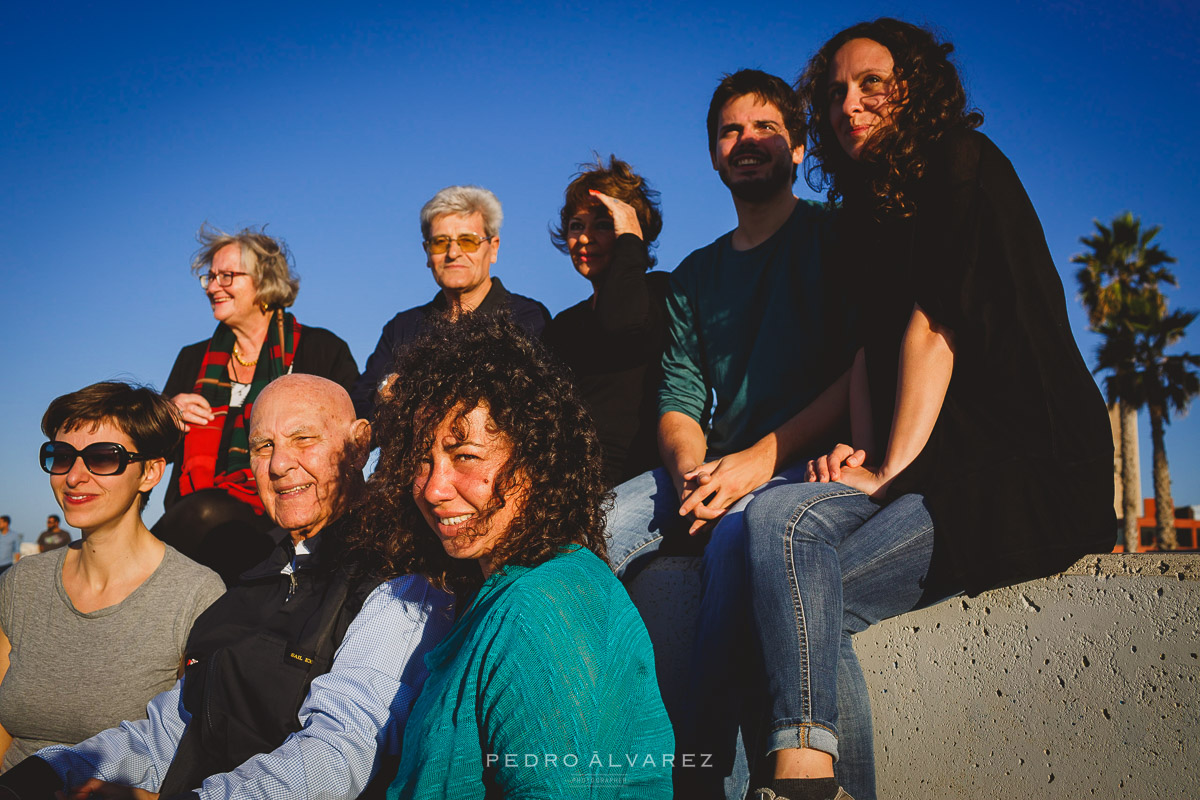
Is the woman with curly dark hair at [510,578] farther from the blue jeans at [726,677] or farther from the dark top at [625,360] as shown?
the dark top at [625,360]

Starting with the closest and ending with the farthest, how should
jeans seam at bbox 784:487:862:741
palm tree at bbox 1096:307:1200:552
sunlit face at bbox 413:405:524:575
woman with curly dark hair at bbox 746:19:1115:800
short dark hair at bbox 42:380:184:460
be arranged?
sunlit face at bbox 413:405:524:575, jeans seam at bbox 784:487:862:741, woman with curly dark hair at bbox 746:19:1115:800, short dark hair at bbox 42:380:184:460, palm tree at bbox 1096:307:1200:552

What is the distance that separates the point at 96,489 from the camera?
10.6ft

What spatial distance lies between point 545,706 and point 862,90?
2417 millimetres

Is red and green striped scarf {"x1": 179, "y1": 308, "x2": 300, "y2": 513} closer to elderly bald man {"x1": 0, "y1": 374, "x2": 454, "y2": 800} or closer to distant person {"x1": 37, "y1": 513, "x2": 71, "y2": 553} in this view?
elderly bald man {"x1": 0, "y1": 374, "x2": 454, "y2": 800}

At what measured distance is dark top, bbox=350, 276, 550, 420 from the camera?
4445 mm

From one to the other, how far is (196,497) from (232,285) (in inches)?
59.1

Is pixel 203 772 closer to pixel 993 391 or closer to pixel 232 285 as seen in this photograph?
pixel 993 391

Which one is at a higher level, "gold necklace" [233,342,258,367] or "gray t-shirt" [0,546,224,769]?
"gold necklace" [233,342,258,367]

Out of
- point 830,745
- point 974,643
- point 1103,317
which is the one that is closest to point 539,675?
point 830,745

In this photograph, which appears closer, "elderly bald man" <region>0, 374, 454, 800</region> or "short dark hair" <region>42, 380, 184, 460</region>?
"elderly bald man" <region>0, 374, 454, 800</region>

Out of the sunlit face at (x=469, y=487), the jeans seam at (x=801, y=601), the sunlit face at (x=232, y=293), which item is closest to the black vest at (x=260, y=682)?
the sunlit face at (x=469, y=487)

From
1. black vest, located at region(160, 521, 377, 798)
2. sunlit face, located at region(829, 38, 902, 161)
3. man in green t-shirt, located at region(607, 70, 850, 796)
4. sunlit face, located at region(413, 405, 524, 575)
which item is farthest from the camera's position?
sunlit face, located at region(829, 38, 902, 161)

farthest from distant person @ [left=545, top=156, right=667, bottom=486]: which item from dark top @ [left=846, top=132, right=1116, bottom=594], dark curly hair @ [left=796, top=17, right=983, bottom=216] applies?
dark top @ [left=846, top=132, right=1116, bottom=594]

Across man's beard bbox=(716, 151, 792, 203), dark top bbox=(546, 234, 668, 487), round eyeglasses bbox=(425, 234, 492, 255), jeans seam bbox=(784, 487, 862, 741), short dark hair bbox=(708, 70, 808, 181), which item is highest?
short dark hair bbox=(708, 70, 808, 181)
